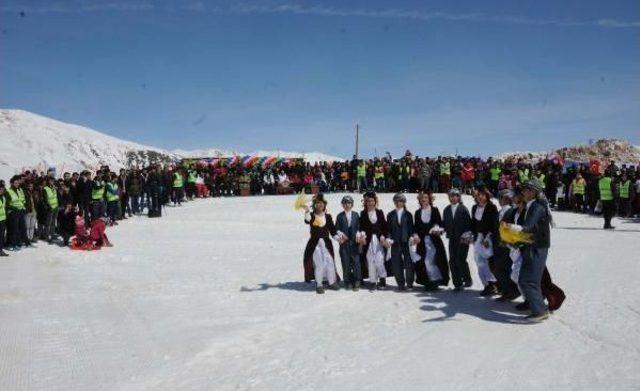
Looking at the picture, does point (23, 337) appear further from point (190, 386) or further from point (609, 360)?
point (609, 360)

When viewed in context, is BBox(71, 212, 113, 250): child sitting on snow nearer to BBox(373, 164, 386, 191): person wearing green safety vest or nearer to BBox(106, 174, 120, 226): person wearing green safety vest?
BBox(106, 174, 120, 226): person wearing green safety vest

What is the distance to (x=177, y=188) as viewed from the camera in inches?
900

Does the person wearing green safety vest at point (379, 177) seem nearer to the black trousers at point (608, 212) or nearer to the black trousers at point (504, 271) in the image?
the black trousers at point (608, 212)

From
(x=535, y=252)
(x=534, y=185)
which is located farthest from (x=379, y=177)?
(x=535, y=252)

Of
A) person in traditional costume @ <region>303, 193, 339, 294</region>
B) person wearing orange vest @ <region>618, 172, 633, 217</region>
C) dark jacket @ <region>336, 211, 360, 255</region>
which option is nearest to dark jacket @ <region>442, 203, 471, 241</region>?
dark jacket @ <region>336, 211, 360, 255</region>

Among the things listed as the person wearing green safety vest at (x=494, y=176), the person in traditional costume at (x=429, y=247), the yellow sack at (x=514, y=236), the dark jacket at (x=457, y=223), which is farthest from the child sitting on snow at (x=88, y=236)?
the person wearing green safety vest at (x=494, y=176)

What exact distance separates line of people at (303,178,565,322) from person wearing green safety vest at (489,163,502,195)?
15.2m

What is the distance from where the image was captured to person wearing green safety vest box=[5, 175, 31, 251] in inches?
487

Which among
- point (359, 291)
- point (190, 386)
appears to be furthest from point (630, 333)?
point (190, 386)

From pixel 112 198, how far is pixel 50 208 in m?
2.87

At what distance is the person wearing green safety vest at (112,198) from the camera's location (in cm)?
1655

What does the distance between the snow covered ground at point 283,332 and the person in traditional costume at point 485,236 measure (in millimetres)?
296

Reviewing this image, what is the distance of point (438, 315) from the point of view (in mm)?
7008

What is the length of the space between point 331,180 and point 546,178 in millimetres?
9975
